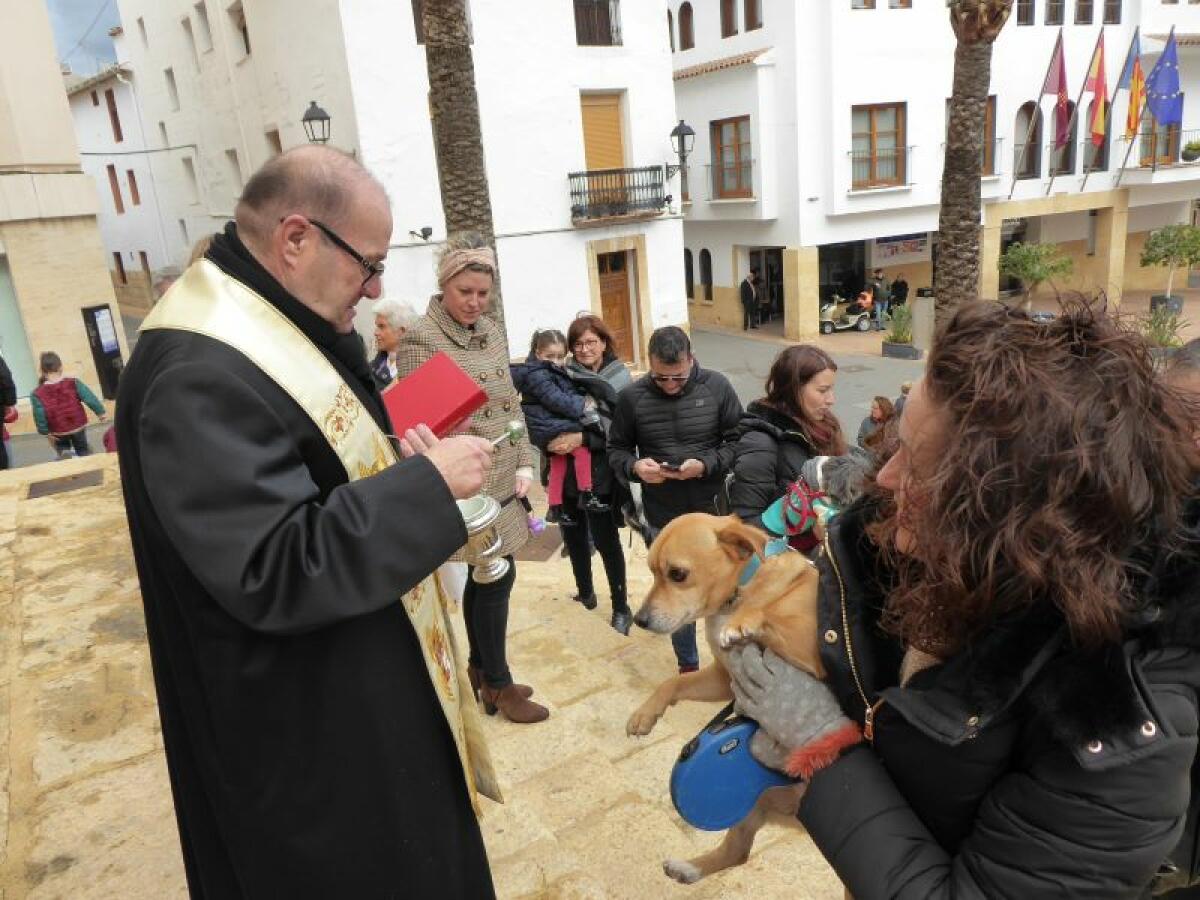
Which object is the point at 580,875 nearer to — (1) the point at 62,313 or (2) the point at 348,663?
(2) the point at 348,663

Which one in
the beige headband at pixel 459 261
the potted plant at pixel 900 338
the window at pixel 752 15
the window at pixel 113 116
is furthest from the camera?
the window at pixel 113 116

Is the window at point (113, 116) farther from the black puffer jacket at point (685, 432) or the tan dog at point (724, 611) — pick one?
the tan dog at point (724, 611)

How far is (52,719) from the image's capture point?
343cm

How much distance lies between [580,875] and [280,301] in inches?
72.5

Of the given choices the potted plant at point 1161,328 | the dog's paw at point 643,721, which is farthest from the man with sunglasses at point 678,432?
the potted plant at point 1161,328

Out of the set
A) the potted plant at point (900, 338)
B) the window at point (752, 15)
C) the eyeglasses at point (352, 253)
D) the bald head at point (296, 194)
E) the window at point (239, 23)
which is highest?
the window at point (239, 23)

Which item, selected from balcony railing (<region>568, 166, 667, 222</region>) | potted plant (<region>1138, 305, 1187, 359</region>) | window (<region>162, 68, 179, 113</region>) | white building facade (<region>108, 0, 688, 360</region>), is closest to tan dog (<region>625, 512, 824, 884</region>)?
potted plant (<region>1138, 305, 1187, 359</region>)

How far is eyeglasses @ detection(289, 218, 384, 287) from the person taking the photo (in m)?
1.56

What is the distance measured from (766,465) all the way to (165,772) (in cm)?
259

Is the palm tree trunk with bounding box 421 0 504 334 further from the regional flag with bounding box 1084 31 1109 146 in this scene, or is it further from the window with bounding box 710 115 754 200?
the regional flag with bounding box 1084 31 1109 146

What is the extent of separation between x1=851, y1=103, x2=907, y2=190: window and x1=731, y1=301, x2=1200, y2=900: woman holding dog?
2257 cm

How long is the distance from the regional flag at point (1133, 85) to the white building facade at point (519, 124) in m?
13.4

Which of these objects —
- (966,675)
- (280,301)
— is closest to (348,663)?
(280,301)

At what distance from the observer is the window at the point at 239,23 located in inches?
769
